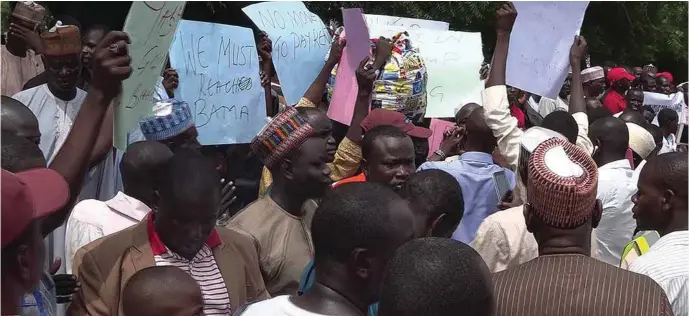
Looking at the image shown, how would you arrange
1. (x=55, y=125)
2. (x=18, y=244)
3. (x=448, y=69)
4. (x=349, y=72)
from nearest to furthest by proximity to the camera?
(x=18, y=244), (x=55, y=125), (x=349, y=72), (x=448, y=69)

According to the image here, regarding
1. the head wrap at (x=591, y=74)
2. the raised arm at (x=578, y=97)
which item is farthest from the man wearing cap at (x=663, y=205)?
the head wrap at (x=591, y=74)

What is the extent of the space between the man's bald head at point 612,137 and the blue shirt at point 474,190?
0.99 metres

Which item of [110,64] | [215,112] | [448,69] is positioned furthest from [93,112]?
[448,69]

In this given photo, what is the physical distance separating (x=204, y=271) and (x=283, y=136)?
34.3 inches

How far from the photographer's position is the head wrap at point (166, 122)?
4629 millimetres

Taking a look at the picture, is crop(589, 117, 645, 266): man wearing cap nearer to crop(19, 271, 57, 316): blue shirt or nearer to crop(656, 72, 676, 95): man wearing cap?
crop(19, 271, 57, 316): blue shirt

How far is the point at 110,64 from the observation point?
267cm

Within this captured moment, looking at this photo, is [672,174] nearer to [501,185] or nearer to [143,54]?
[501,185]

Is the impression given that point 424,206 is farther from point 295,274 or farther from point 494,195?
point 494,195

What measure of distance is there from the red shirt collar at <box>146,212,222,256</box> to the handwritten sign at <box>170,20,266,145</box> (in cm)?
224

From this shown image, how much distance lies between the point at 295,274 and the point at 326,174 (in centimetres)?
51

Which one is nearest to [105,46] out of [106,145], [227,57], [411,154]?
[106,145]

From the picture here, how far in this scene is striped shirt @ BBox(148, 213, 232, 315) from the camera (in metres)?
3.11

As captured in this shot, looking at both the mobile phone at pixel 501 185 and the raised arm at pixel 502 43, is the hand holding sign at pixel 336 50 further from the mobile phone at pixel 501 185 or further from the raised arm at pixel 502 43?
the mobile phone at pixel 501 185
